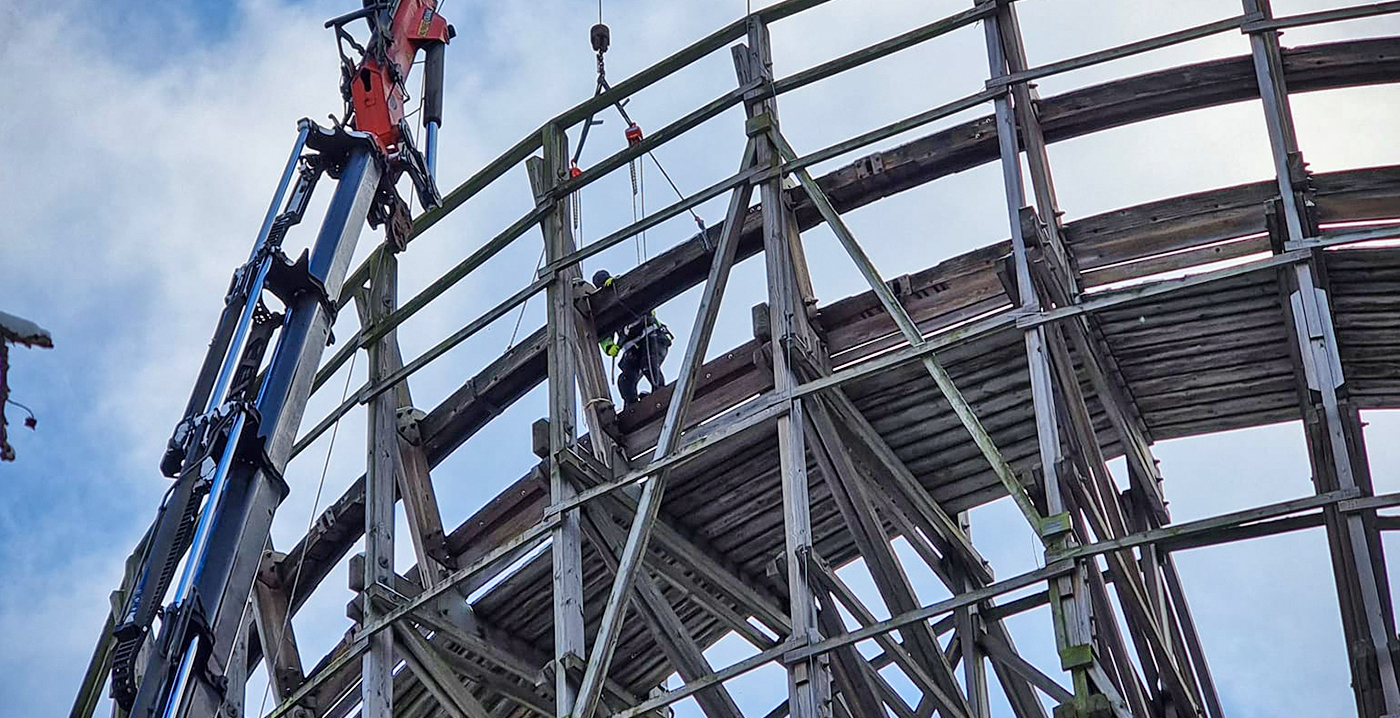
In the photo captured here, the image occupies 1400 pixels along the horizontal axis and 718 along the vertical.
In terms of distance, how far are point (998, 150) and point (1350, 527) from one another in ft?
16.0

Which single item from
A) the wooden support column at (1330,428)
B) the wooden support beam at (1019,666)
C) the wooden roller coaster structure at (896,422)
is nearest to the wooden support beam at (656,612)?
the wooden roller coaster structure at (896,422)

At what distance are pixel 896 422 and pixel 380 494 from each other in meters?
4.97

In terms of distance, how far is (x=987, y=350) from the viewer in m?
17.4

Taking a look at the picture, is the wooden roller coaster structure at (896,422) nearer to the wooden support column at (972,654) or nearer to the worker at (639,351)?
the wooden support column at (972,654)

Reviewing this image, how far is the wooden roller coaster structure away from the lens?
54.7ft

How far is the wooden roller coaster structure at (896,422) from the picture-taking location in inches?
656

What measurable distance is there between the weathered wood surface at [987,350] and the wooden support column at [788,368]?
55cm

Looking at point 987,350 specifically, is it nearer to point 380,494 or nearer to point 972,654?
point 972,654

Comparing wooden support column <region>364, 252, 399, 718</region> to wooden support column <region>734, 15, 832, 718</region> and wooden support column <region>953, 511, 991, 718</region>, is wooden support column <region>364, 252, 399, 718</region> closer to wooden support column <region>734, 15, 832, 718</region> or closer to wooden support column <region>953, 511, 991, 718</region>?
wooden support column <region>734, 15, 832, 718</region>

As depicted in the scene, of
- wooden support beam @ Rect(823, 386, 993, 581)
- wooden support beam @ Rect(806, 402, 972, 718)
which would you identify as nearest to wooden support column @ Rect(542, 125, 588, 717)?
wooden support beam @ Rect(806, 402, 972, 718)

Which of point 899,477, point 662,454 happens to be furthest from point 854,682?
point 662,454

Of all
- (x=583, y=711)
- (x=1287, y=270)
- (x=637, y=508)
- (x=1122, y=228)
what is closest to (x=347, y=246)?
(x=637, y=508)

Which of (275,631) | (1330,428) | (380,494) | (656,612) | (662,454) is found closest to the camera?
(1330,428)

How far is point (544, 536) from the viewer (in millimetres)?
18469
